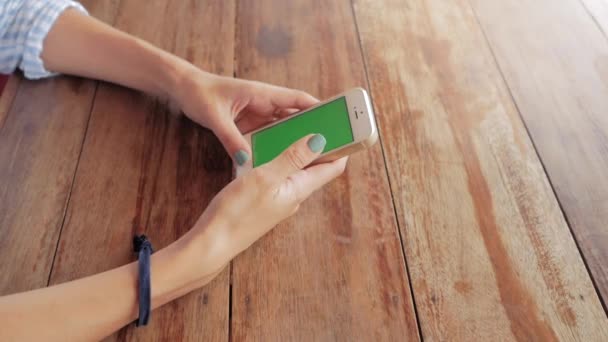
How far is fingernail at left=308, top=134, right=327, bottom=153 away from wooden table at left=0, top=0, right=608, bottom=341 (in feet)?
0.27

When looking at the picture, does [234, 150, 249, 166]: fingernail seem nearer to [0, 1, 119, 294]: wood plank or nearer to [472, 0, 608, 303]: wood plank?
[0, 1, 119, 294]: wood plank

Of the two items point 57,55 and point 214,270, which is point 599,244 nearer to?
point 214,270

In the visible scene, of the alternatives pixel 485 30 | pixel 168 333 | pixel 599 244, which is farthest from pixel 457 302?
pixel 485 30

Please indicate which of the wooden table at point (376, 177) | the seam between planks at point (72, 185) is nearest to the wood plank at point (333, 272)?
the wooden table at point (376, 177)

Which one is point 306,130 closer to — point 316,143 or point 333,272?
point 316,143

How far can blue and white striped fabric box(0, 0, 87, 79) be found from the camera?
2.11ft

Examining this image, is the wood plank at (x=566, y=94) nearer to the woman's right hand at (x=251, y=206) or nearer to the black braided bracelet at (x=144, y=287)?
the woman's right hand at (x=251, y=206)

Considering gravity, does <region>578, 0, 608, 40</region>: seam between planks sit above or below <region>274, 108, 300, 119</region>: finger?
below

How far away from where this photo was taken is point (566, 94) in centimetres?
69

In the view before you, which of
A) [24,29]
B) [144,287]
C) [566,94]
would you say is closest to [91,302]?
[144,287]

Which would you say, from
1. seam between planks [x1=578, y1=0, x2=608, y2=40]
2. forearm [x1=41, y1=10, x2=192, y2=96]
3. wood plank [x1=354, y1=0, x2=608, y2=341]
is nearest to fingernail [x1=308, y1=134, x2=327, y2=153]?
wood plank [x1=354, y1=0, x2=608, y2=341]

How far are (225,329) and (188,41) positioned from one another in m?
0.44

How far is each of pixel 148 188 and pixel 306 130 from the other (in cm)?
20

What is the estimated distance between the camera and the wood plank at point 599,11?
0.76 metres
